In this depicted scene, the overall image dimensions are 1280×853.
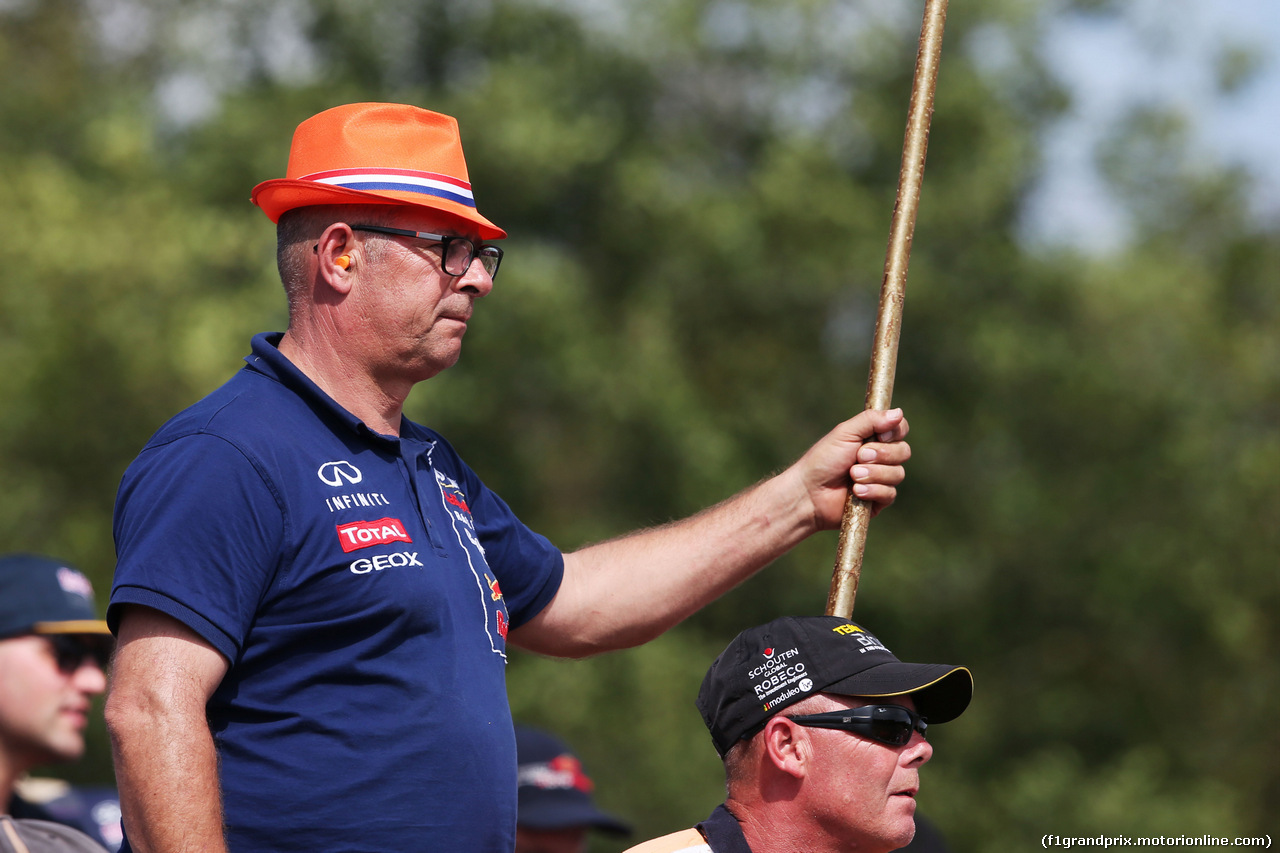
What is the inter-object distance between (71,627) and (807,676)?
247cm

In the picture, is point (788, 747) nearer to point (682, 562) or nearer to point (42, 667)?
point (682, 562)

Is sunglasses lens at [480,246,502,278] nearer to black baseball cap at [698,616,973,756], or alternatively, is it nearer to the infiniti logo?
the infiniti logo

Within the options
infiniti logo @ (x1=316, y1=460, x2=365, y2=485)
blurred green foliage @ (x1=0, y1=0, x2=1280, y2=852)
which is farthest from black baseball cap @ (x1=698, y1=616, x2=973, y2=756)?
blurred green foliage @ (x1=0, y1=0, x2=1280, y2=852)

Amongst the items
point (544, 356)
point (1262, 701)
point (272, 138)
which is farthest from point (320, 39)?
point (1262, 701)

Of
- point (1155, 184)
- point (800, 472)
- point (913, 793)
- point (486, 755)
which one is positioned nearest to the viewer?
point (486, 755)

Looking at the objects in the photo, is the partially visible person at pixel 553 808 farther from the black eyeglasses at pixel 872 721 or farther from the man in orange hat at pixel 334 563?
the black eyeglasses at pixel 872 721

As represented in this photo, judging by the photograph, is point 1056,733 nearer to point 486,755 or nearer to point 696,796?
point 696,796

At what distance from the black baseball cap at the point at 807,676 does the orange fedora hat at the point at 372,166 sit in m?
1.13

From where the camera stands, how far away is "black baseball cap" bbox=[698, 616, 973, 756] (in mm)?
3014

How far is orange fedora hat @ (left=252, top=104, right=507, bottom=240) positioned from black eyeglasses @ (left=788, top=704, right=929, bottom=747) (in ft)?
4.29

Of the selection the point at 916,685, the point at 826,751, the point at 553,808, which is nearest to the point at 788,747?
the point at 826,751

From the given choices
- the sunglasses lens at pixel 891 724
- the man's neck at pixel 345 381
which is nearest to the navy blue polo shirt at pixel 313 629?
the man's neck at pixel 345 381

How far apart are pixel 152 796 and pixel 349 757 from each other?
14.3 inches

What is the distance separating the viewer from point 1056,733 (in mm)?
17453
